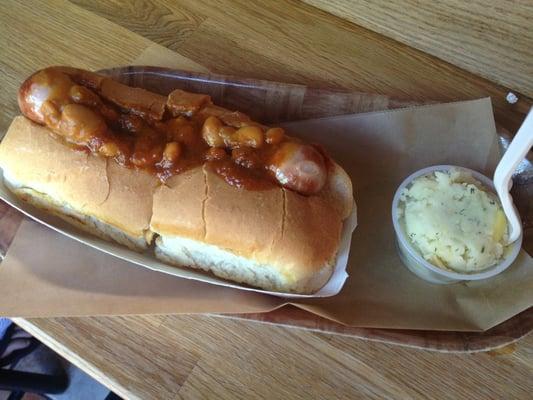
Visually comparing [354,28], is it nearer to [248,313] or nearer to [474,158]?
[474,158]

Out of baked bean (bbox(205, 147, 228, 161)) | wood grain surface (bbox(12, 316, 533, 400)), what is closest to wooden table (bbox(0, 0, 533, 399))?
wood grain surface (bbox(12, 316, 533, 400))

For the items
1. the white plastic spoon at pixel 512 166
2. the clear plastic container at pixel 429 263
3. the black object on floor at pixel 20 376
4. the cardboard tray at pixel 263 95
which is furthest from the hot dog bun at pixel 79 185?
the black object on floor at pixel 20 376

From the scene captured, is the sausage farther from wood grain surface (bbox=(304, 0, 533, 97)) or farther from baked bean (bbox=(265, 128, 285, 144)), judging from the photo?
wood grain surface (bbox=(304, 0, 533, 97))

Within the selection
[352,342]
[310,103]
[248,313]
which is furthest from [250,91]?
[352,342]

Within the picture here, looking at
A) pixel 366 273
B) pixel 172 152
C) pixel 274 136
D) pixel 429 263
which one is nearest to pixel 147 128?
pixel 172 152

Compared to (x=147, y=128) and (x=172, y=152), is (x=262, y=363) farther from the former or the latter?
(x=147, y=128)
